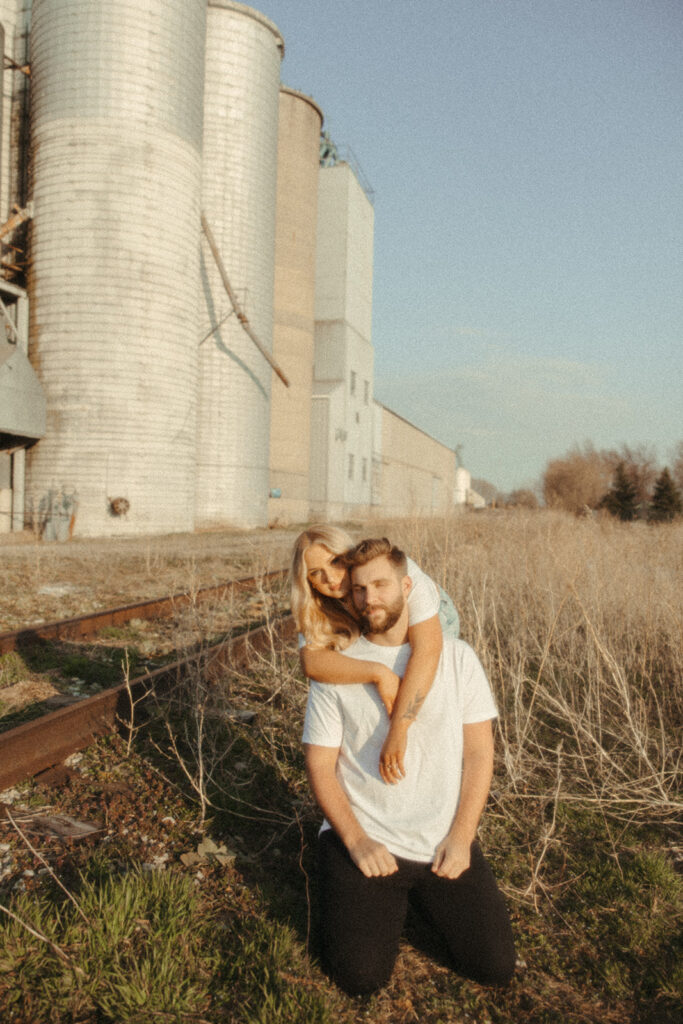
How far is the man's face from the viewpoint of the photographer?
262 cm

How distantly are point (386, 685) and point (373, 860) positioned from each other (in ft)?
1.82

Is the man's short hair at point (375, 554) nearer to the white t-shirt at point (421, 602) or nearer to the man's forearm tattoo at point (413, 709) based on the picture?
the white t-shirt at point (421, 602)

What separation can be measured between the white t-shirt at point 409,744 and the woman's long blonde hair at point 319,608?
0.22 feet

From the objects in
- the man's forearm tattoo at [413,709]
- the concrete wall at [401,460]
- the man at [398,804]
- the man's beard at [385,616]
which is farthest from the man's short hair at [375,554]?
the concrete wall at [401,460]

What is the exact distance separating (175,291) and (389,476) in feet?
73.7

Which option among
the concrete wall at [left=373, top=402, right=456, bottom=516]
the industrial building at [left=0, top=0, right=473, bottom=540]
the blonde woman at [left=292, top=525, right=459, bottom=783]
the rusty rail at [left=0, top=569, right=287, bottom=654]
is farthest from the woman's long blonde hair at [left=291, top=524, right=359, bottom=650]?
the concrete wall at [left=373, top=402, right=456, bottom=516]

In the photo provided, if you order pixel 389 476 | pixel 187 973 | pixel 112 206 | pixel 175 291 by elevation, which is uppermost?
pixel 112 206

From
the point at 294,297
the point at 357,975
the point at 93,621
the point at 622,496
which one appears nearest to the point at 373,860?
the point at 357,975

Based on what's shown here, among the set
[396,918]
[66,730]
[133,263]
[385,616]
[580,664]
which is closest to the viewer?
[396,918]

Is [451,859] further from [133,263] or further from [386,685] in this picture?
[133,263]

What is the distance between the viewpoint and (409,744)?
9.04 feet

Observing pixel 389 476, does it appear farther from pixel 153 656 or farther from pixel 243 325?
pixel 153 656

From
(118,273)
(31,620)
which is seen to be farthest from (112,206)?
(31,620)

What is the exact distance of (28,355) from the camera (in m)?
18.6
